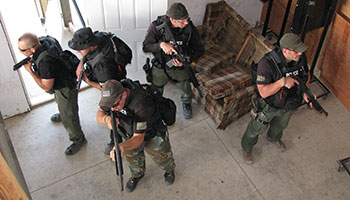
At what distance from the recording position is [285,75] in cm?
351

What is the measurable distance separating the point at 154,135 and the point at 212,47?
243 centimetres

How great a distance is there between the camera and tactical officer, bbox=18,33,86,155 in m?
3.55

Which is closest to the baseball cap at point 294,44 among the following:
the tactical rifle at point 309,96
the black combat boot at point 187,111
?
the tactical rifle at point 309,96

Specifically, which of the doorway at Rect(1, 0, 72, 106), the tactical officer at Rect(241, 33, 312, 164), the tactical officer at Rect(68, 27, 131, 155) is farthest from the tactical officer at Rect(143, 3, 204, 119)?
the doorway at Rect(1, 0, 72, 106)

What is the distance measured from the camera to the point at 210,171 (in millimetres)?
4328

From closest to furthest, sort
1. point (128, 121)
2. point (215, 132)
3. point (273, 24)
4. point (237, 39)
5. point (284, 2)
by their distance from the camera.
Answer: point (128, 121), point (215, 132), point (237, 39), point (284, 2), point (273, 24)

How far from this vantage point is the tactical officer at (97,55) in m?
3.50

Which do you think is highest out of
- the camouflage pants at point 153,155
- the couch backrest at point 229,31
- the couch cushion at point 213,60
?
the couch backrest at point 229,31

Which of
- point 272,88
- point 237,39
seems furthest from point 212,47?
point 272,88

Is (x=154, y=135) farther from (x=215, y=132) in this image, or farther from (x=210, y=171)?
(x=215, y=132)

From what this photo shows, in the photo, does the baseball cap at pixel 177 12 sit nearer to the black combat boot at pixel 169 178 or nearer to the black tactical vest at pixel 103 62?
the black tactical vest at pixel 103 62

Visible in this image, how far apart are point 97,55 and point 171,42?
3.31 feet

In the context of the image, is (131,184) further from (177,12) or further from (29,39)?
(177,12)

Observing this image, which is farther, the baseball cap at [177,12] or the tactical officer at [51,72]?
the baseball cap at [177,12]
